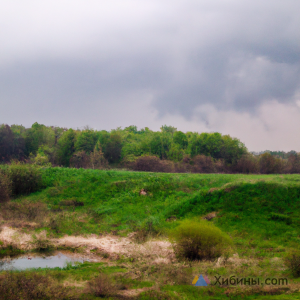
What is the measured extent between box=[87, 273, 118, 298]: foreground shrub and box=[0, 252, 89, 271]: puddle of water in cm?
577

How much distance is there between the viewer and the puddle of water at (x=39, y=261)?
15.3 meters

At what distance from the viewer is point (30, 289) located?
9.72m

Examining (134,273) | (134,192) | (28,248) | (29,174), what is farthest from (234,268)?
(29,174)

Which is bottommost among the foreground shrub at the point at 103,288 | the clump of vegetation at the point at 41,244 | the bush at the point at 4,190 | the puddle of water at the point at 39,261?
the puddle of water at the point at 39,261

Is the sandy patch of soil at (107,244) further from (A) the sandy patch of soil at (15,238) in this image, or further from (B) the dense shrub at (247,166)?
(B) the dense shrub at (247,166)

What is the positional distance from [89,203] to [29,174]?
421 inches

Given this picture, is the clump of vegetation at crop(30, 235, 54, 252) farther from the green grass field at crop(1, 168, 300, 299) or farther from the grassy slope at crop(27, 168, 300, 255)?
the grassy slope at crop(27, 168, 300, 255)

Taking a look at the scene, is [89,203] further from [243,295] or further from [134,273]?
[243,295]

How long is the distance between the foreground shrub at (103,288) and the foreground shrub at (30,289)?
34.7 inches

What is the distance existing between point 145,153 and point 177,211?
43437 millimetres

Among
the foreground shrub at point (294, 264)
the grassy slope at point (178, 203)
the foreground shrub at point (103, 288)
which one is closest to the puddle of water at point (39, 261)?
the grassy slope at point (178, 203)

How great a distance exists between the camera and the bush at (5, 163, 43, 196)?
3528cm

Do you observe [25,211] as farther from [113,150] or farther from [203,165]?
[113,150]

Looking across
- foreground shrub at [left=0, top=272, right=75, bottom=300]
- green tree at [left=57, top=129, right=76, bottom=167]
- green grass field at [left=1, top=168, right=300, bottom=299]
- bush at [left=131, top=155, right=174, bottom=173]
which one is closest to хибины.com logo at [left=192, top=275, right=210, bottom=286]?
green grass field at [left=1, top=168, right=300, bottom=299]
